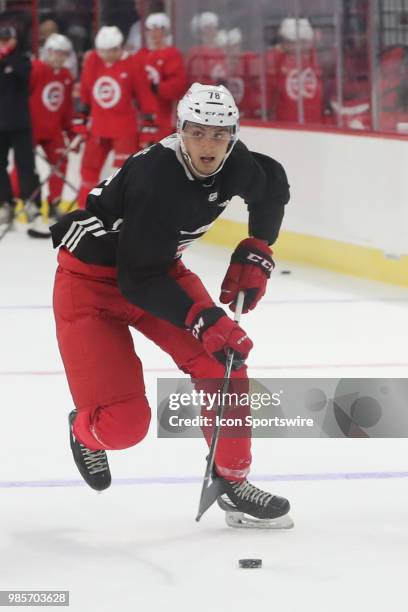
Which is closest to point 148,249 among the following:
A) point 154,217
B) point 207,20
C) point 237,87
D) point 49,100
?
point 154,217

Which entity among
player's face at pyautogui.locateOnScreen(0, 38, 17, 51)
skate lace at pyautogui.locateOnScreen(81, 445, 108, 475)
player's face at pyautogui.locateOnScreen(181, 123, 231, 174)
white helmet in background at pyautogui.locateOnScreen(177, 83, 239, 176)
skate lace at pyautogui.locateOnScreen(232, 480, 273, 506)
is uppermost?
white helmet in background at pyautogui.locateOnScreen(177, 83, 239, 176)

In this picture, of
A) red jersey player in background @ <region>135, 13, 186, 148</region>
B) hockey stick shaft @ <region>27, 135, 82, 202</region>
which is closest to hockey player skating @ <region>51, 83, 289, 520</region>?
red jersey player in background @ <region>135, 13, 186, 148</region>

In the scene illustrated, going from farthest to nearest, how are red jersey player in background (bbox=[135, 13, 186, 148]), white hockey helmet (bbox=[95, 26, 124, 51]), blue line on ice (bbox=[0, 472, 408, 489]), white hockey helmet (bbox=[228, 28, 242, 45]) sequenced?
1. red jersey player in background (bbox=[135, 13, 186, 148])
2. white hockey helmet (bbox=[95, 26, 124, 51])
3. white hockey helmet (bbox=[228, 28, 242, 45])
4. blue line on ice (bbox=[0, 472, 408, 489])

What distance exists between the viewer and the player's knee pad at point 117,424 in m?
3.29

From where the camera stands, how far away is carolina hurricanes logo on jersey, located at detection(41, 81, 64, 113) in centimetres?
968

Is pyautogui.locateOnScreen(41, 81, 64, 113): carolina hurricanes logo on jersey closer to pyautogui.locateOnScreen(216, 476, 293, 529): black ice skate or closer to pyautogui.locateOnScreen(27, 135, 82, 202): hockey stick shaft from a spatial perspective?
pyautogui.locateOnScreen(27, 135, 82, 202): hockey stick shaft

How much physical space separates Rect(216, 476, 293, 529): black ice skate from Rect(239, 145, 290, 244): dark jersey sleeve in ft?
2.22

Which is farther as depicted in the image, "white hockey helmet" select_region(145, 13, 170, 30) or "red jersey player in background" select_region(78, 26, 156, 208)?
"white hockey helmet" select_region(145, 13, 170, 30)

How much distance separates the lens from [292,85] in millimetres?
8383

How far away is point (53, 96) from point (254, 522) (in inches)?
268

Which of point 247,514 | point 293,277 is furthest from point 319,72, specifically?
point 247,514

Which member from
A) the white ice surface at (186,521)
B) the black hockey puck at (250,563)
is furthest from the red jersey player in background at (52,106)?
the black hockey puck at (250,563)

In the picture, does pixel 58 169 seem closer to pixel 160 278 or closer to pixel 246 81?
pixel 246 81

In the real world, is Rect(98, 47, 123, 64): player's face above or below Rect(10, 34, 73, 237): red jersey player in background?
above
